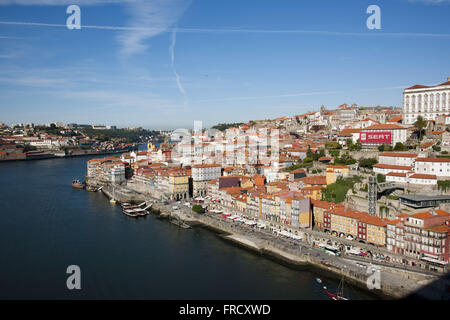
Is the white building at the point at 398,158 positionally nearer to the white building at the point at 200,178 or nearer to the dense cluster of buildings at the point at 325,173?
the dense cluster of buildings at the point at 325,173

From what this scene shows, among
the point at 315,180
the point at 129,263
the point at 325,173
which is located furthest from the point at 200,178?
the point at 129,263

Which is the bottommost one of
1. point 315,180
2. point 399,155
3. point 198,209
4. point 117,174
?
point 198,209

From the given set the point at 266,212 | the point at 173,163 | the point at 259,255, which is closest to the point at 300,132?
the point at 173,163

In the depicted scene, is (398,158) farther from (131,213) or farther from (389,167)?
(131,213)

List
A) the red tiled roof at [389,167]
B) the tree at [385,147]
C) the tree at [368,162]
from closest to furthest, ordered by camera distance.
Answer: the red tiled roof at [389,167], the tree at [368,162], the tree at [385,147]

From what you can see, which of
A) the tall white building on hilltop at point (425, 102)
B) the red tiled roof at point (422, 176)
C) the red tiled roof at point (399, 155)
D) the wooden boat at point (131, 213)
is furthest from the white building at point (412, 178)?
the wooden boat at point (131, 213)

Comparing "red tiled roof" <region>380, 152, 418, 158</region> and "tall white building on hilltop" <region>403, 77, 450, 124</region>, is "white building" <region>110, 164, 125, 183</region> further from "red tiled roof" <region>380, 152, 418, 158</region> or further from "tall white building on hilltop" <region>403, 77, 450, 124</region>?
"tall white building on hilltop" <region>403, 77, 450, 124</region>
